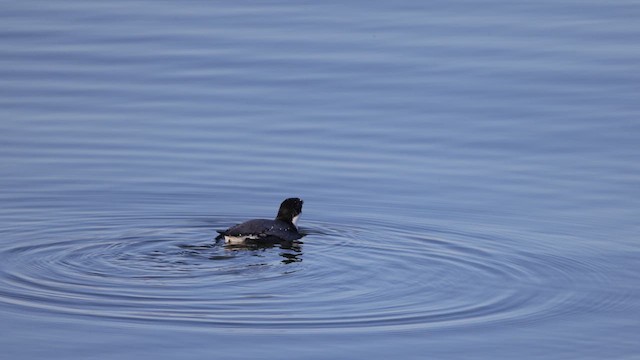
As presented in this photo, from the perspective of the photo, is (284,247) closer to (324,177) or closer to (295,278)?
(295,278)

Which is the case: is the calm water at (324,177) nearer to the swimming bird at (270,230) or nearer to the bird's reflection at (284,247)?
the bird's reflection at (284,247)

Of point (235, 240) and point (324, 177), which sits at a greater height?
point (324, 177)

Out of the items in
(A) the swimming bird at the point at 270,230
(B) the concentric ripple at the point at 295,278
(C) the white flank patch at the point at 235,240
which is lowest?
(B) the concentric ripple at the point at 295,278

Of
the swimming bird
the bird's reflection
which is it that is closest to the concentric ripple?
the bird's reflection

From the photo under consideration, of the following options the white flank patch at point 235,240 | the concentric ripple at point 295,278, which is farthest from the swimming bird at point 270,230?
the concentric ripple at point 295,278

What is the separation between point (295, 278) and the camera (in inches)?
529

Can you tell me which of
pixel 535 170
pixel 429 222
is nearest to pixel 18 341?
pixel 429 222

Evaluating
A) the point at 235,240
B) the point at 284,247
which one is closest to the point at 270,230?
the point at 284,247

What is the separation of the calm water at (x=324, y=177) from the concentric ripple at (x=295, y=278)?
4 centimetres

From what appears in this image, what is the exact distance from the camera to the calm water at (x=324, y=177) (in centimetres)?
1205

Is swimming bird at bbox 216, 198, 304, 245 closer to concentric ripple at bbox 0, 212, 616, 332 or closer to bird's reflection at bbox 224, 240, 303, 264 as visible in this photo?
bird's reflection at bbox 224, 240, 303, 264

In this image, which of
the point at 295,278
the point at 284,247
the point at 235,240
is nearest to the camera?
the point at 295,278

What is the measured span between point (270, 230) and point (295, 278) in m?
1.92

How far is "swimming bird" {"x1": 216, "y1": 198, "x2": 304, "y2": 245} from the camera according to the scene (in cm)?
1495
